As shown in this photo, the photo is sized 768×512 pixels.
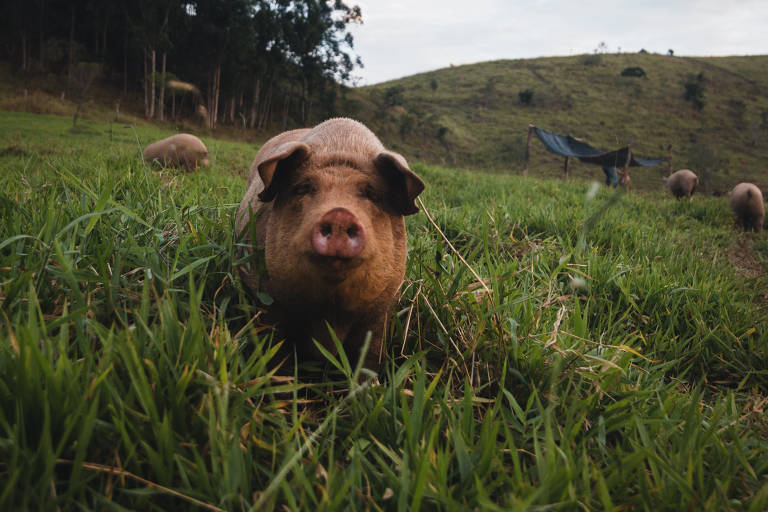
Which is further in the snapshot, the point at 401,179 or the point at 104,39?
the point at 104,39

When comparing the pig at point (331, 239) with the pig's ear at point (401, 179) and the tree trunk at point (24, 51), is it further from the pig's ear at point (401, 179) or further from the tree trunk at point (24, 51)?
the tree trunk at point (24, 51)

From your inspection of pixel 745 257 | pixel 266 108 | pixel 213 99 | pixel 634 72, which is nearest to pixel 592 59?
pixel 634 72

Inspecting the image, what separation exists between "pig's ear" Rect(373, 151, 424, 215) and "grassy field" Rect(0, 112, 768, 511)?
0.50 meters

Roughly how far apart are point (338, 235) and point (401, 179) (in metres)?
0.62

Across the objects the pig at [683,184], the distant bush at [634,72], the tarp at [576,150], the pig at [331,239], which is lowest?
the pig at [331,239]

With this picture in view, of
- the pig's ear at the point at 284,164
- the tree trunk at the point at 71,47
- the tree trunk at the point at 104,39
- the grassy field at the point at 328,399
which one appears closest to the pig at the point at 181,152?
the grassy field at the point at 328,399

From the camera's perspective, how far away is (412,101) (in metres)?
45.8

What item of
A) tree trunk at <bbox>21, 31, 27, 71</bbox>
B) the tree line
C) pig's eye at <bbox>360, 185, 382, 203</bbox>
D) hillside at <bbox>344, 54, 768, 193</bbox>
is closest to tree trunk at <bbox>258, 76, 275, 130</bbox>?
the tree line

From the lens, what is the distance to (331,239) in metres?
1.39

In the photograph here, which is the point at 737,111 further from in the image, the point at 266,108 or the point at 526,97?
the point at 266,108

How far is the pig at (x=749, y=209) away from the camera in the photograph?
8461mm

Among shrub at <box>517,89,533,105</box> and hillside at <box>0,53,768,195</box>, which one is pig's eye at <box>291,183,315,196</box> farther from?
shrub at <box>517,89,533,105</box>

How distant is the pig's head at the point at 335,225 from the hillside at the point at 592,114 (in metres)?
28.0

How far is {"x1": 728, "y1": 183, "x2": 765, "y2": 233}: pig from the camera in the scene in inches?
333
